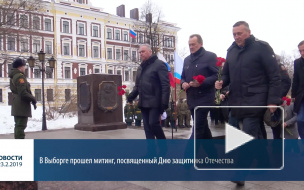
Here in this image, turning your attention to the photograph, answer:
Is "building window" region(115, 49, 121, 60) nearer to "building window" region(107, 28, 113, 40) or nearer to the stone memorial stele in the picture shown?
"building window" region(107, 28, 113, 40)

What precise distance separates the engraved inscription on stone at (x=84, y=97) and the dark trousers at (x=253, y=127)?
7.14 m

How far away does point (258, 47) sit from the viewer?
362 cm

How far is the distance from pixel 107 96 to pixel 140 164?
22.6 ft

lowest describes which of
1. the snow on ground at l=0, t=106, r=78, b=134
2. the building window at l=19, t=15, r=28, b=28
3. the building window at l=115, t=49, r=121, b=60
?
the snow on ground at l=0, t=106, r=78, b=134

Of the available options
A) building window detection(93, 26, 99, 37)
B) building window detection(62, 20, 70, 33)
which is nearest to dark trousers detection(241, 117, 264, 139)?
building window detection(62, 20, 70, 33)

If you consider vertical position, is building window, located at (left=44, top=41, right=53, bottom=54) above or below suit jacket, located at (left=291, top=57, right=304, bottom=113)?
above

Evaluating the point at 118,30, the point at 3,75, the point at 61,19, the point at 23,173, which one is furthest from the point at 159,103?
the point at 118,30

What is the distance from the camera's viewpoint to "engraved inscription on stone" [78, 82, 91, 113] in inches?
397

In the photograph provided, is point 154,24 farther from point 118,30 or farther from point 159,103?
point 159,103

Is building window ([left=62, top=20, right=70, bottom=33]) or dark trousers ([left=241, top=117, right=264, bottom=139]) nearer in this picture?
dark trousers ([left=241, top=117, right=264, bottom=139])

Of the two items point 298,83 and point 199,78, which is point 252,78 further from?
point 298,83

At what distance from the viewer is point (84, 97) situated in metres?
10.4
